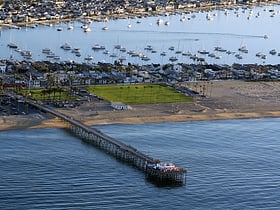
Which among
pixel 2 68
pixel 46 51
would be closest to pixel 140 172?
pixel 2 68

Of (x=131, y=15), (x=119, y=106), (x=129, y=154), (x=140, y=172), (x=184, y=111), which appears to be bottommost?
(x=140, y=172)

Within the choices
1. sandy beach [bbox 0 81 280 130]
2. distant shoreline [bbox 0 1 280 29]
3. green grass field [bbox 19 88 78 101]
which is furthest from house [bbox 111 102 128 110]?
distant shoreline [bbox 0 1 280 29]

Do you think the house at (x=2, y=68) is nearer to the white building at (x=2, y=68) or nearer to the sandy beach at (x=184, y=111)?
the white building at (x=2, y=68)

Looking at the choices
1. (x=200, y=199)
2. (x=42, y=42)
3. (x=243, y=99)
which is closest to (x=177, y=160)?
(x=200, y=199)

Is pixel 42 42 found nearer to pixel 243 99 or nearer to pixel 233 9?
pixel 243 99

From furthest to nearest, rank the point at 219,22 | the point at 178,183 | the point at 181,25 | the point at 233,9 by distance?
1. the point at 233,9
2. the point at 219,22
3. the point at 181,25
4. the point at 178,183

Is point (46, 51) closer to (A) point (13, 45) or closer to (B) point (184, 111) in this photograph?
(A) point (13, 45)

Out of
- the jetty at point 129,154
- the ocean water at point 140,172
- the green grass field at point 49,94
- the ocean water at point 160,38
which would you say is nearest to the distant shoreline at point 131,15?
the ocean water at point 160,38

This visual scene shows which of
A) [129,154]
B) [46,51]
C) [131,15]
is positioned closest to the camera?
[129,154]
